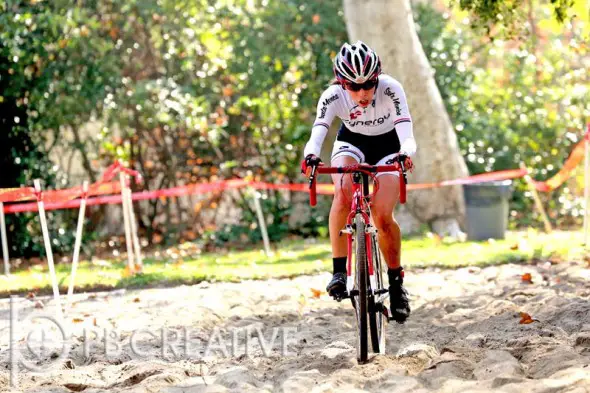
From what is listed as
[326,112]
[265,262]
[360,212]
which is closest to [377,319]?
[360,212]

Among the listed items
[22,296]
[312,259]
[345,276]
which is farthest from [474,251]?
[345,276]

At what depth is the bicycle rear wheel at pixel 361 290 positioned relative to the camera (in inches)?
273

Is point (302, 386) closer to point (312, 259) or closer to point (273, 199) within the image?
point (312, 259)

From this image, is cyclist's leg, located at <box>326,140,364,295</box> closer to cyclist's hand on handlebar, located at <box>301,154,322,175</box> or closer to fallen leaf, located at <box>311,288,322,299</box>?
cyclist's hand on handlebar, located at <box>301,154,322,175</box>

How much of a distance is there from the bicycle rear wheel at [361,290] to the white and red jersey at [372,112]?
2.57 ft

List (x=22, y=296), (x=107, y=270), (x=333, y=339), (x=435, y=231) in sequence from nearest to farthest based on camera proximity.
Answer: (x=333, y=339), (x=22, y=296), (x=107, y=270), (x=435, y=231)

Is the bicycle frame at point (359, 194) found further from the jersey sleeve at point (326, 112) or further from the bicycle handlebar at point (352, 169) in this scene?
the jersey sleeve at point (326, 112)

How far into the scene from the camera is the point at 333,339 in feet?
27.1

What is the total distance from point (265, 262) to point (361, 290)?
7.67 m

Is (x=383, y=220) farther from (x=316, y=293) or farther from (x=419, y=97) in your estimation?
(x=419, y=97)

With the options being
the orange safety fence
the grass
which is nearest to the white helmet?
the orange safety fence

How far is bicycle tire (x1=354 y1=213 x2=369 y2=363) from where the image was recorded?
694cm

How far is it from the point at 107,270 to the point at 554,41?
10.6m

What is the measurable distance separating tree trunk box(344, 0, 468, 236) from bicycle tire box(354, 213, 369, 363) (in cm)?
1003
